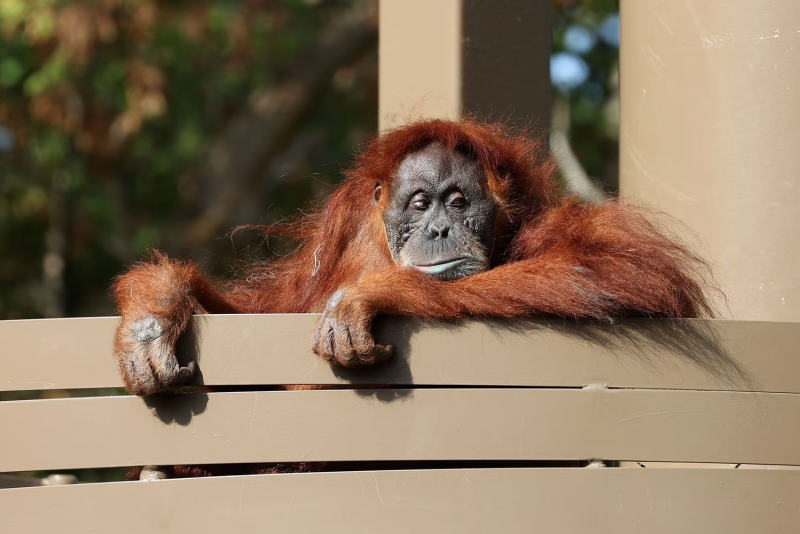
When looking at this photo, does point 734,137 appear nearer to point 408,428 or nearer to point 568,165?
point 408,428

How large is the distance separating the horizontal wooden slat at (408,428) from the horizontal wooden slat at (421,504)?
7cm

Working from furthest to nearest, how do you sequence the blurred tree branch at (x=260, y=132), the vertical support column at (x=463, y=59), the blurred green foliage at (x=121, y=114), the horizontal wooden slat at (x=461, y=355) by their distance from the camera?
1. the blurred tree branch at (x=260, y=132)
2. the blurred green foliage at (x=121, y=114)
3. the vertical support column at (x=463, y=59)
4. the horizontal wooden slat at (x=461, y=355)

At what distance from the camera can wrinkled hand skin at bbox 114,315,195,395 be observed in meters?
2.80

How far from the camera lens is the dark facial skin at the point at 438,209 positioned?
388 centimetres

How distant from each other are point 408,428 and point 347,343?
0.87ft

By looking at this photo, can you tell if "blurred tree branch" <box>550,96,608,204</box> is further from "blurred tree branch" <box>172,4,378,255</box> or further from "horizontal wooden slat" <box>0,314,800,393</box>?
"blurred tree branch" <box>172,4,378,255</box>

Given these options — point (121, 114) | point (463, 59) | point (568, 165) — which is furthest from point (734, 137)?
point (121, 114)

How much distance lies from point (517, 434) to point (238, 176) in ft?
31.9

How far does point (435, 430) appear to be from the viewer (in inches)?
106

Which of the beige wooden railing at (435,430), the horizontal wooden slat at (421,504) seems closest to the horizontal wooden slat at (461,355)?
the beige wooden railing at (435,430)

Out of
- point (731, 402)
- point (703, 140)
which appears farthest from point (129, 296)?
point (703, 140)

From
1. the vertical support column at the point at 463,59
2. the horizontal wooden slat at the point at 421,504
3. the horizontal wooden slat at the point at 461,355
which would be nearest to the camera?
the horizontal wooden slat at the point at 421,504

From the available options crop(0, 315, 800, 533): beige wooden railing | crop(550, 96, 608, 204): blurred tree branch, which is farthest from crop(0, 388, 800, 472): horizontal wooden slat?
crop(550, 96, 608, 204): blurred tree branch

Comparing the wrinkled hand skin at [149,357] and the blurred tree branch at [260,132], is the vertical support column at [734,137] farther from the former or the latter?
the blurred tree branch at [260,132]
